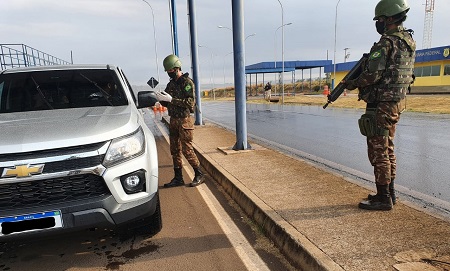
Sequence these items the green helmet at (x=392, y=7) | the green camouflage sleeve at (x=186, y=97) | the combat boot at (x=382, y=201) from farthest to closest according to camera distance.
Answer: the green camouflage sleeve at (x=186, y=97) < the combat boot at (x=382, y=201) < the green helmet at (x=392, y=7)

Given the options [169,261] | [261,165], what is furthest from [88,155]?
[261,165]

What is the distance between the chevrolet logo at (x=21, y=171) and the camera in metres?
2.72

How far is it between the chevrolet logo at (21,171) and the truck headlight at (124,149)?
53cm

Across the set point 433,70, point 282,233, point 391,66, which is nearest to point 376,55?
point 391,66

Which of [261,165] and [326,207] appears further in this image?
[261,165]

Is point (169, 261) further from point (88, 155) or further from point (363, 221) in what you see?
point (363, 221)

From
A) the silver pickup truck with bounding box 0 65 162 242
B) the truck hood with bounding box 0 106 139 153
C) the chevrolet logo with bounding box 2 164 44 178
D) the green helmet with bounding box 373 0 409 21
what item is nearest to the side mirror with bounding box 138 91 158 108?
the truck hood with bounding box 0 106 139 153

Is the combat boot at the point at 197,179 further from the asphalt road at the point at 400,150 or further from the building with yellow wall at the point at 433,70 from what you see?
the building with yellow wall at the point at 433,70

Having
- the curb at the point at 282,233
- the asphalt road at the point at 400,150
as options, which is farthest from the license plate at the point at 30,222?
the asphalt road at the point at 400,150

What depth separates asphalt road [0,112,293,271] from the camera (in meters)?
3.22

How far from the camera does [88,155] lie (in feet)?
9.42

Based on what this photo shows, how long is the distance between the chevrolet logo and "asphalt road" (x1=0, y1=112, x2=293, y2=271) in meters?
0.84

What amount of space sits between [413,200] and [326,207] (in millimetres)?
1395

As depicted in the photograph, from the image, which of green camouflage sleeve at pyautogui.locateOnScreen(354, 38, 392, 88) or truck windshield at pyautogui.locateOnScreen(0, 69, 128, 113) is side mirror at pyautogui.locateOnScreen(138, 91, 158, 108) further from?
green camouflage sleeve at pyautogui.locateOnScreen(354, 38, 392, 88)
